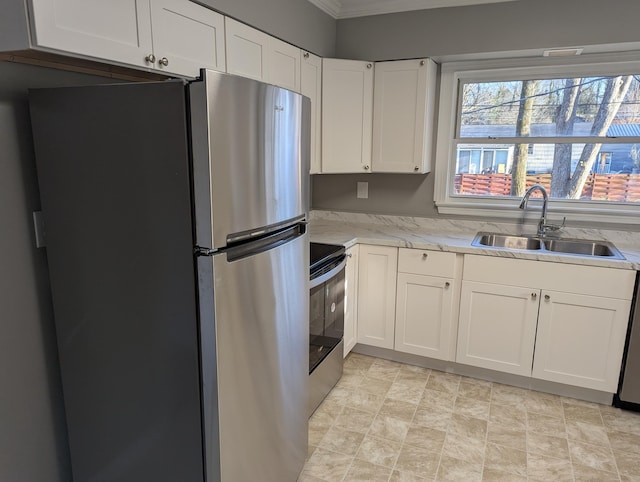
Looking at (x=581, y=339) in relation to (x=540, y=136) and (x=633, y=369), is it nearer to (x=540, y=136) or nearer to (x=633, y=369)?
(x=633, y=369)

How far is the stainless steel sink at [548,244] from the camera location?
109 inches

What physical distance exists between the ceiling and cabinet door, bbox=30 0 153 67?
1.55 m

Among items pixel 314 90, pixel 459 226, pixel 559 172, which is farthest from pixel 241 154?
pixel 559 172

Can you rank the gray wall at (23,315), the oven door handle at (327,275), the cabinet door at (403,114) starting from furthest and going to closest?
1. the cabinet door at (403,114)
2. the oven door handle at (327,275)
3. the gray wall at (23,315)

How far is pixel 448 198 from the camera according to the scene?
3.23m

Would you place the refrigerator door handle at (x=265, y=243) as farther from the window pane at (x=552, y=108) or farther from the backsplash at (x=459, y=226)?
the window pane at (x=552, y=108)

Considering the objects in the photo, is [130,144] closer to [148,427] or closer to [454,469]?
[148,427]

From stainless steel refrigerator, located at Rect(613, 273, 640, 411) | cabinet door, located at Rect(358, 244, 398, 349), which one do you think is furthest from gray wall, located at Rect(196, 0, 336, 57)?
stainless steel refrigerator, located at Rect(613, 273, 640, 411)

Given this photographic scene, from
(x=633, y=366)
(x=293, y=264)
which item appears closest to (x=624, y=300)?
(x=633, y=366)

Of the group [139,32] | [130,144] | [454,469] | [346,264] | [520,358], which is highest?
[139,32]

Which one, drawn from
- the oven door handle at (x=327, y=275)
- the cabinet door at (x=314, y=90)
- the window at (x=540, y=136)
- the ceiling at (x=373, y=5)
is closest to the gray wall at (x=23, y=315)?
the oven door handle at (x=327, y=275)

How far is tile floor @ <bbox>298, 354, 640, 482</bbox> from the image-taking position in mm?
2010

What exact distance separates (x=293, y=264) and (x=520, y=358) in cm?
177

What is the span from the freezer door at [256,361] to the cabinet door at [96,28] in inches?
30.1
